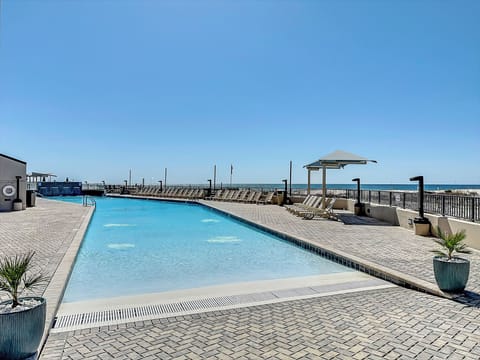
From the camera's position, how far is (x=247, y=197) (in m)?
20.0

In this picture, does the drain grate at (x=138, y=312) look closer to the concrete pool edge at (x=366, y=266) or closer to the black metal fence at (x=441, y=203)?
the concrete pool edge at (x=366, y=266)

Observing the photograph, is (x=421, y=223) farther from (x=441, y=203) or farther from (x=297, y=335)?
(x=297, y=335)

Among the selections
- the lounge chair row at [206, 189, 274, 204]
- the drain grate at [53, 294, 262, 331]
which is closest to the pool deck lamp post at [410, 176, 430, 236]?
the drain grate at [53, 294, 262, 331]

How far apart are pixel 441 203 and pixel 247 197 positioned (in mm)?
12942

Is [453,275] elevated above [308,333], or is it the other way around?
[453,275]


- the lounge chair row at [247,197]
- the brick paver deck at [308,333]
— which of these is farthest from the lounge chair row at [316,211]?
the brick paver deck at [308,333]

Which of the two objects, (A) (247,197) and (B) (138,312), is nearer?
(B) (138,312)

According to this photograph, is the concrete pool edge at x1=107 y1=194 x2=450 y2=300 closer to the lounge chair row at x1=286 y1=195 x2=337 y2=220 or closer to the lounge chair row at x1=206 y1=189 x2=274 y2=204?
the lounge chair row at x1=286 y1=195 x2=337 y2=220

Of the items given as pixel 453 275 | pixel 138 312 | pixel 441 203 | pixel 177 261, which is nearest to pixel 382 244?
pixel 441 203

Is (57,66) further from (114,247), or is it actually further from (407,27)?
(407,27)

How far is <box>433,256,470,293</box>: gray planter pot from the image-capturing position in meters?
3.71

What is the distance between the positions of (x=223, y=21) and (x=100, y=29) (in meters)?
4.29

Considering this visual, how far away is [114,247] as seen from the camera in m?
7.75

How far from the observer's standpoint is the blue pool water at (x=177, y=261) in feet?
16.2
